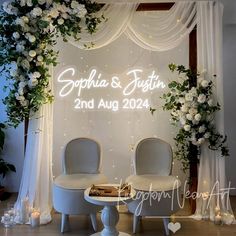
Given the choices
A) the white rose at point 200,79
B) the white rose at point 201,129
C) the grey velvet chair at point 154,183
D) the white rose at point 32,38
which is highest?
the white rose at point 32,38

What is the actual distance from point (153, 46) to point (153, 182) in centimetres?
159

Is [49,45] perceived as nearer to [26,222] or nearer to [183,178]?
[26,222]

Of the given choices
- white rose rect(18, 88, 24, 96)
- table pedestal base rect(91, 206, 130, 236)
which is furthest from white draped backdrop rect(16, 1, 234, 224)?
table pedestal base rect(91, 206, 130, 236)

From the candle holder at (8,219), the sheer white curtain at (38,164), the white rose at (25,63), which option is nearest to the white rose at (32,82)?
the white rose at (25,63)

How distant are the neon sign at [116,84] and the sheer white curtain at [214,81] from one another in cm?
71

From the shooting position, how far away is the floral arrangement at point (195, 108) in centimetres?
413

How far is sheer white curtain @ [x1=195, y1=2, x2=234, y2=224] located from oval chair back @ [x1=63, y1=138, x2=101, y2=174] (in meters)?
1.22

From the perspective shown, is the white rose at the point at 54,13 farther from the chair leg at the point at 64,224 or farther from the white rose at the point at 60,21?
the chair leg at the point at 64,224

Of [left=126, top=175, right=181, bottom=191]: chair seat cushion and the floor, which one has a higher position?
[left=126, top=175, right=181, bottom=191]: chair seat cushion

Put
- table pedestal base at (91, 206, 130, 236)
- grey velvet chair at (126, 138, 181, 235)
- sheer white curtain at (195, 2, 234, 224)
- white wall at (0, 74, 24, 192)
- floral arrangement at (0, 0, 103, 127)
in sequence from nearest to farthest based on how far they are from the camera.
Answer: table pedestal base at (91, 206, 130, 236) < grey velvet chair at (126, 138, 181, 235) < floral arrangement at (0, 0, 103, 127) < sheer white curtain at (195, 2, 234, 224) < white wall at (0, 74, 24, 192)

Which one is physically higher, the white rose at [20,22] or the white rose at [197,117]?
the white rose at [20,22]

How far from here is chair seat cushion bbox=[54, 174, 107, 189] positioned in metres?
3.87

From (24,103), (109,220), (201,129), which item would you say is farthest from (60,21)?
(109,220)

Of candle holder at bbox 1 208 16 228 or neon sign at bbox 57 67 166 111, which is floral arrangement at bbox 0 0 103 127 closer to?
neon sign at bbox 57 67 166 111
